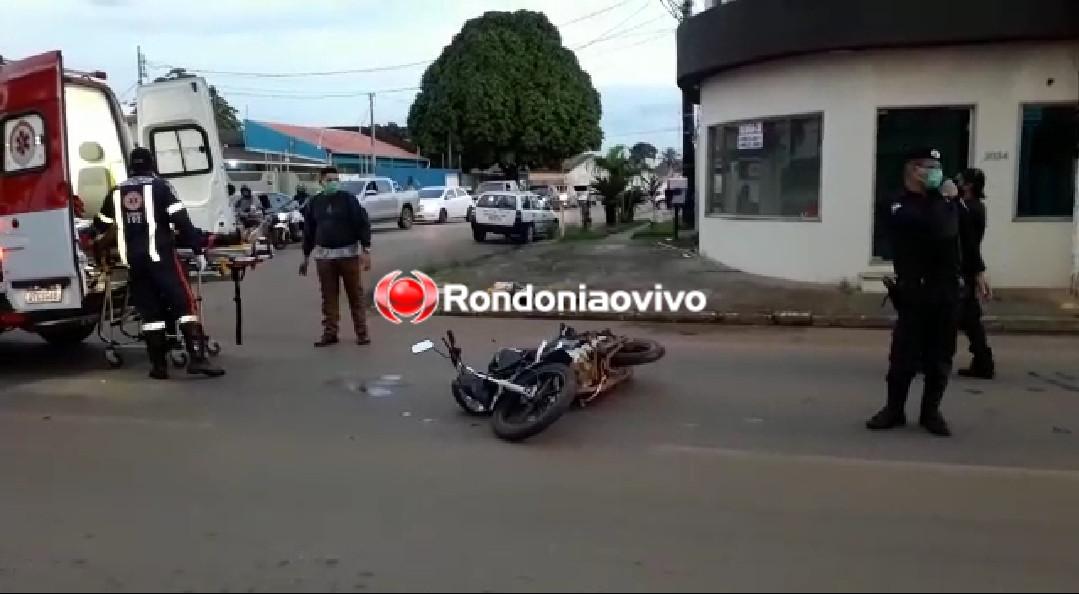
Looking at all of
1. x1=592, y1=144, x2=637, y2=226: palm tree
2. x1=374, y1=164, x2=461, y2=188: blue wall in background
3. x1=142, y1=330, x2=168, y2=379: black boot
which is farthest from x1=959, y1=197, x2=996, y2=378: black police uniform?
x1=374, y1=164, x2=461, y2=188: blue wall in background

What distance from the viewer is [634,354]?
727 cm

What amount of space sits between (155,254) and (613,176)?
22375 mm

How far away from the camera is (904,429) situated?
6164mm

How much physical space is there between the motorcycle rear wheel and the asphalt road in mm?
251

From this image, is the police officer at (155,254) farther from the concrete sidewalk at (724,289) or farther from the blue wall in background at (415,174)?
the blue wall in background at (415,174)

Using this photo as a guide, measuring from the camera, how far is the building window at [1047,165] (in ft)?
41.3

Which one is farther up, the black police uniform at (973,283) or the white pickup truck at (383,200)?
the white pickup truck at (383,200)

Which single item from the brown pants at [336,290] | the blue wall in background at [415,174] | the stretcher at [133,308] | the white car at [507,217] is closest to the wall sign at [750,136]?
the brown pants at [336,290]

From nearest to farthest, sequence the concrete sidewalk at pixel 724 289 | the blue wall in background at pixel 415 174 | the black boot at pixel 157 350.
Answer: the black boot at pixel 157 350 < the concrete sidewalk at pixel 724 289 < the blue wall in background at pixel 415 174

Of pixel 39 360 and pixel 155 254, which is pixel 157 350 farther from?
pixel 39 360

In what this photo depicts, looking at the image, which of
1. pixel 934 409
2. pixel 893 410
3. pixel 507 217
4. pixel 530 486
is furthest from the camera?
pixel 507 217

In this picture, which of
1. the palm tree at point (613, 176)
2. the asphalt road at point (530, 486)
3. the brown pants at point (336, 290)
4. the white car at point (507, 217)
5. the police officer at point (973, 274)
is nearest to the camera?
the asphalt road at point (530, 486)

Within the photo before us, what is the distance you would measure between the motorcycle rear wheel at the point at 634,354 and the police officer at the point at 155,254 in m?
3.33

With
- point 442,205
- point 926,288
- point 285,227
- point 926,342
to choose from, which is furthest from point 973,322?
point 442,205
